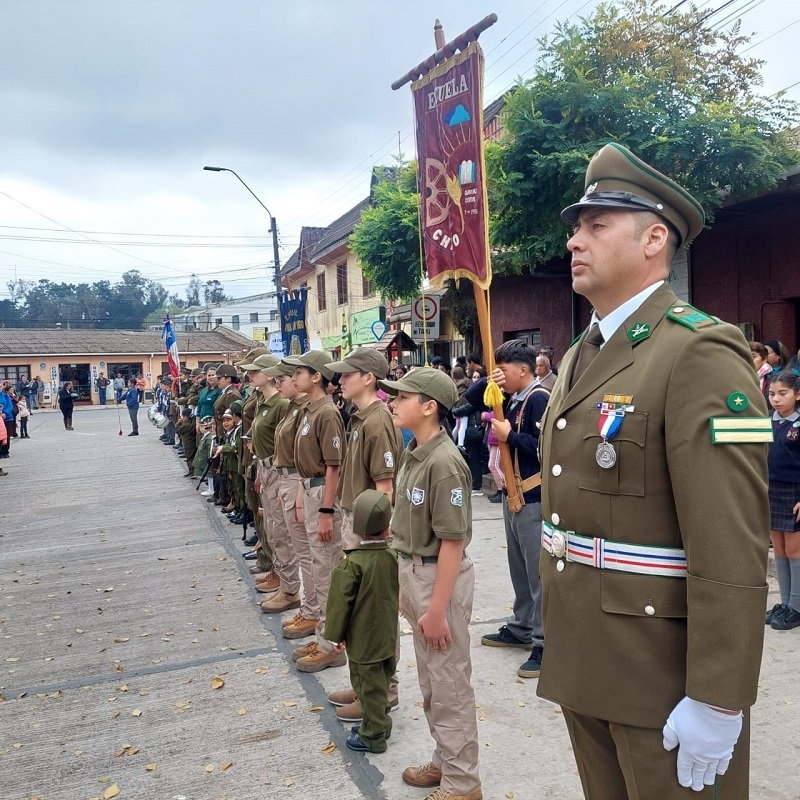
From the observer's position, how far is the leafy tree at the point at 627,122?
8.91 m

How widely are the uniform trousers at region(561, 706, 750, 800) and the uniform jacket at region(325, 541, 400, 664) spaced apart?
5.88ft

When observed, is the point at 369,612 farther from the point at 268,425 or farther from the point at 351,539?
the point at 268,425

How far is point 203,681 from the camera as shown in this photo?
477 centimetres

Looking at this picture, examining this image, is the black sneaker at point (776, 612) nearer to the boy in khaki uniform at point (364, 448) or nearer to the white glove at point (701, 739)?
the boy in khaki uniform at point (364, 448)

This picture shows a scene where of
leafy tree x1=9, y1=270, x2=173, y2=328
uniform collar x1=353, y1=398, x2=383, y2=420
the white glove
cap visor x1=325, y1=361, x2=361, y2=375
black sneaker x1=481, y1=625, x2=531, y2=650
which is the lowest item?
black sneaker x1=481, y1=625, x2=531, y2=650

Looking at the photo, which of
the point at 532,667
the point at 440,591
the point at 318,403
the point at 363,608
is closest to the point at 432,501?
the point at 440,591

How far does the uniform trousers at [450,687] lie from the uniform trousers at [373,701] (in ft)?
1.31

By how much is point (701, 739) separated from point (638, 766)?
0.23 metres

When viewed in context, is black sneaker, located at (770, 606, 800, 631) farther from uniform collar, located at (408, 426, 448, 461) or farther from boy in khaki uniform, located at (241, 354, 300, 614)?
boy in khaki uniform, located at (241, 354, 300, 614)

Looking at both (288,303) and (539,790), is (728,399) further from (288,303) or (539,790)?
(288,303)

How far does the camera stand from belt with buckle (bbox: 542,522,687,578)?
1725 millimetres

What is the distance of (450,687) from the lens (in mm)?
3215

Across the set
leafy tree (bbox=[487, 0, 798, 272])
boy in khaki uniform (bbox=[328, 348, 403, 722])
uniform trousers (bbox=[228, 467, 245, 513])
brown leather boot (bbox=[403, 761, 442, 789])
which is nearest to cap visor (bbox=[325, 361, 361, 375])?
boy in khaki uniform (bbox=[328, 348, 403, 722])

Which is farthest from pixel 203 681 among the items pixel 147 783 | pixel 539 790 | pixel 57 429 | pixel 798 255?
pixel 57 429
